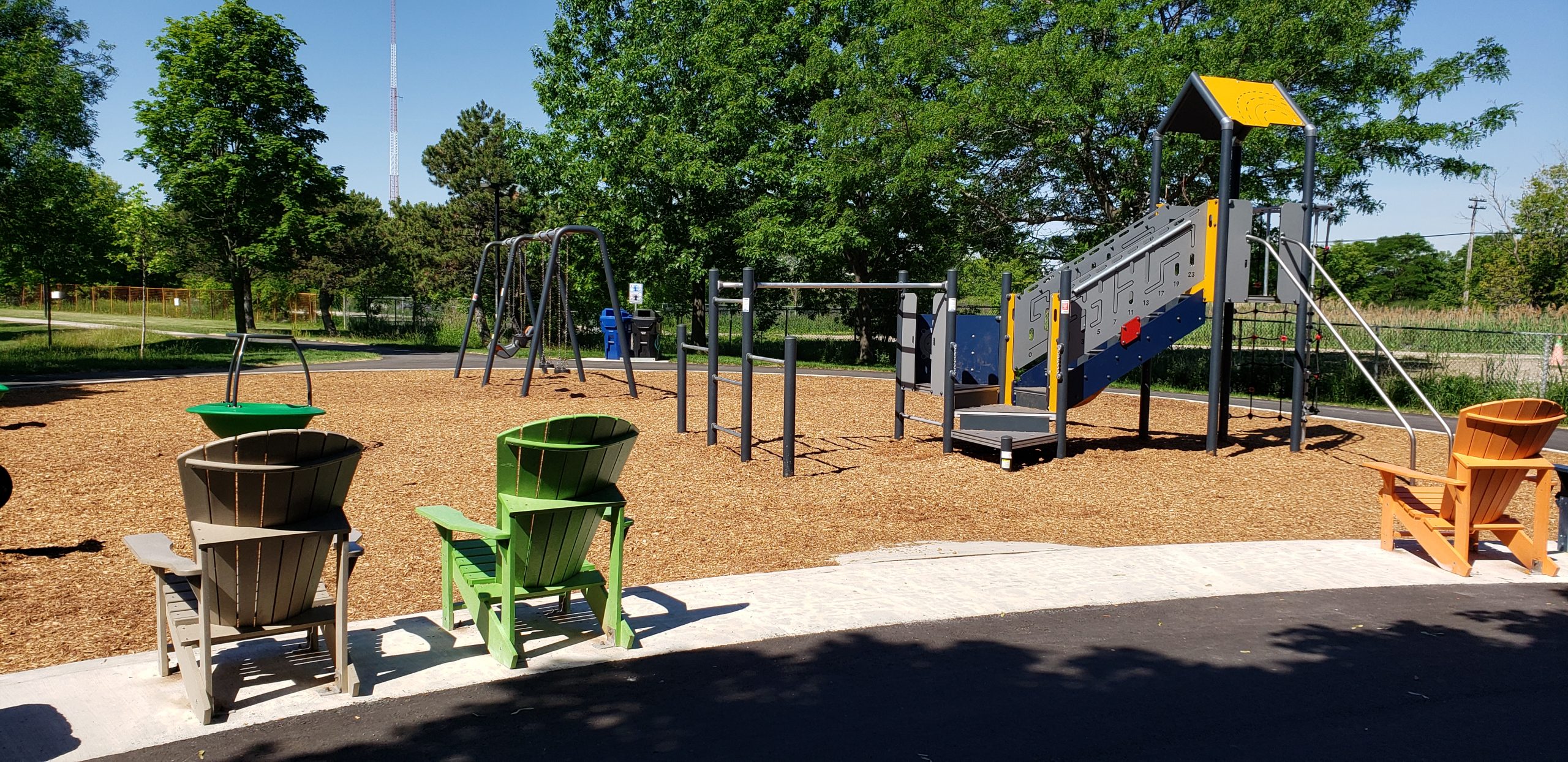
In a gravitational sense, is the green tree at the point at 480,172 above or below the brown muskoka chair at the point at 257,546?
above

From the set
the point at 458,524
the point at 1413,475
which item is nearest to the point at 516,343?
the point at 458,524

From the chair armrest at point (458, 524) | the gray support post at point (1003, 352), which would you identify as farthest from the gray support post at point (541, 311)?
the chair armrest at point (458, 524)

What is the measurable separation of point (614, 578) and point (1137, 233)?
929 cm

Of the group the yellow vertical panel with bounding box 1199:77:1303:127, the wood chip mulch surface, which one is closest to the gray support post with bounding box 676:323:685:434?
the wood chip mulch surface

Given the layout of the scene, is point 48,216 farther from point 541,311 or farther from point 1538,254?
point 1538,254

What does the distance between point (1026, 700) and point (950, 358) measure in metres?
6.46

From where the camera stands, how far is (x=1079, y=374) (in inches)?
441

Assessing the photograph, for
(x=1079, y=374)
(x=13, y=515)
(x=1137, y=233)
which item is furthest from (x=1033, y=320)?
(x=13, y=515)

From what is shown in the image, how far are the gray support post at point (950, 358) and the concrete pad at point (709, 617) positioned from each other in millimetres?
3413

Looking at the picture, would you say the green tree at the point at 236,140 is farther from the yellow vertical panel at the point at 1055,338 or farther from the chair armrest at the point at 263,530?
the chair armrest at the point at 263,530

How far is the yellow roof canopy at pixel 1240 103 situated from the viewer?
11.5 m

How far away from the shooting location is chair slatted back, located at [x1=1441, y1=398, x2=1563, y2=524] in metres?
6.31

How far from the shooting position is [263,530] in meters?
3.74

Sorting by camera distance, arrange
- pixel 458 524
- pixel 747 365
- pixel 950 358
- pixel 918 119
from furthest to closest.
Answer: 1. pixel 918 119
2. pixel 950 358
3. pixel 747 365
4. pixel 458 524
